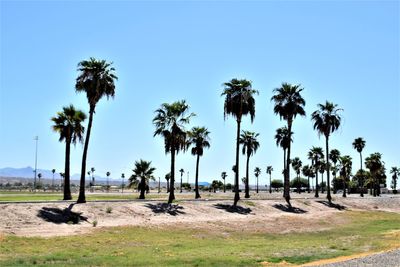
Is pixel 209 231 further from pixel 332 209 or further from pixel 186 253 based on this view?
pixel 332 209

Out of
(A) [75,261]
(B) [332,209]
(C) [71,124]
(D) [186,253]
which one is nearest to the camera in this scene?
(A) [75,261]

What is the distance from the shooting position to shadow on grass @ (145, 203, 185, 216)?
47.6 metres

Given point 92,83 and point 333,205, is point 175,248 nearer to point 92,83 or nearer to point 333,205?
point 92,83

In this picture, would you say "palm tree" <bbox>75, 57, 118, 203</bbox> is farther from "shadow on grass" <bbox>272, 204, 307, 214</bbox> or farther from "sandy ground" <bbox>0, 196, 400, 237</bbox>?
"shadow on grass" <bbox>272, 204, 307, 214</bbox>

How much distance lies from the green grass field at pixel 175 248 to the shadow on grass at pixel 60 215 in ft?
10.3

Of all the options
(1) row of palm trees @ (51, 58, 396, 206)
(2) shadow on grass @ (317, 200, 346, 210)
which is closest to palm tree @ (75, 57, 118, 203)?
(1) row of palm trees @ (51, 58, 396, 206)

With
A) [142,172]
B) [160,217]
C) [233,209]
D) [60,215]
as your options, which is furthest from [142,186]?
[60,215]

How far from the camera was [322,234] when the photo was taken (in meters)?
43.7

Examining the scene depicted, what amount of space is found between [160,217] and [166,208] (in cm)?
377

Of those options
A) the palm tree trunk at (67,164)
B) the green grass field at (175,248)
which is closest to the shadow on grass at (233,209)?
the green grass field at (175,248)

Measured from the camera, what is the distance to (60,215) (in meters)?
39.2

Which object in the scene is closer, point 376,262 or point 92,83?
point 376,262

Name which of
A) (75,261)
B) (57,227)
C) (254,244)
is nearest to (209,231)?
(254,244)

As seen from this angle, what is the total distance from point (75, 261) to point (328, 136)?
6655 cm
